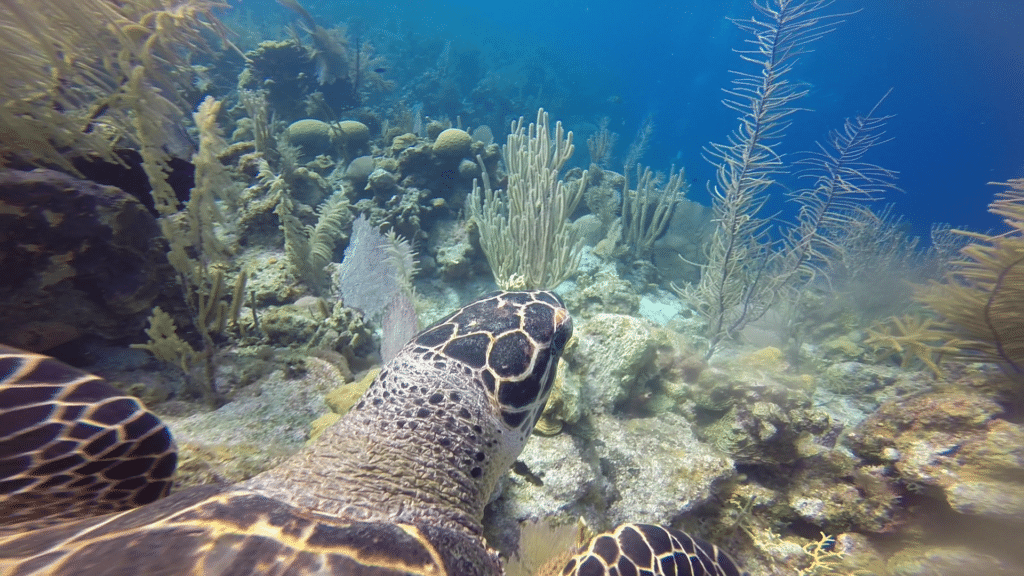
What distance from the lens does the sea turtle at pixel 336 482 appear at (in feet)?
3.58

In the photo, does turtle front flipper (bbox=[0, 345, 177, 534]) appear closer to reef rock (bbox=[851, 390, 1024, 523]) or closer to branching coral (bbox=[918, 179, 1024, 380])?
reef rock (bbox=[851, 390, 1024, 523])

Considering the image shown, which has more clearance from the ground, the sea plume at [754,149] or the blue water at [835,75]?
the blue water at [835,75]

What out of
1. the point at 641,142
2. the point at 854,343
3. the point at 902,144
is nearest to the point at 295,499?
the point at 854,343

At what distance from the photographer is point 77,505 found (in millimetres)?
1552

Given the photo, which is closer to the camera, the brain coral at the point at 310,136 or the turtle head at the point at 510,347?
the turtle head at the point at 510,347

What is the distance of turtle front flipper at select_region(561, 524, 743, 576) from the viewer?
5.60 feet

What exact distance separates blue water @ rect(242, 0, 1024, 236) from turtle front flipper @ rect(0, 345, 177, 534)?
19474 millimetres

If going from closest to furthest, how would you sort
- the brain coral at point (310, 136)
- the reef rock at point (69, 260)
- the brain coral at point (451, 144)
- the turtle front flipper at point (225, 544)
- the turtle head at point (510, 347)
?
the turtle front flipper at point (225, 544) < the turtle head at point (510, 347) < the reef rock at point (69, 260) < the brain coral at point (451, 144) < the brain coral at point (310, 136)

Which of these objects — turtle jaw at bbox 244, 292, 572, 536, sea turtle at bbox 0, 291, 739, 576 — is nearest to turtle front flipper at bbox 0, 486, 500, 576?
sea turtle at bbox 0, 291, 739, 576

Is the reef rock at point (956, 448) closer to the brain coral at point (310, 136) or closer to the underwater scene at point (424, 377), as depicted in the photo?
the underwater scene at point (424, 377)

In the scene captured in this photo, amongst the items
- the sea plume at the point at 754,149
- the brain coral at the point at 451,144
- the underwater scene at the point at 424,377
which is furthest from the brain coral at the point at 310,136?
the sea plume at the point at 754,149

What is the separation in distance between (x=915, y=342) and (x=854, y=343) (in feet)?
12.0

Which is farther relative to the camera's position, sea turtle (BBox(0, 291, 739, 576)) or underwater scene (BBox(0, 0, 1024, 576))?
underwater scene (BBox(0, 0, 1024, 576))

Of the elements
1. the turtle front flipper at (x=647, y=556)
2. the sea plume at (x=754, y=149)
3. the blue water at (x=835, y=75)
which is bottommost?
the turtle front flipper at (x=647, y=556)
